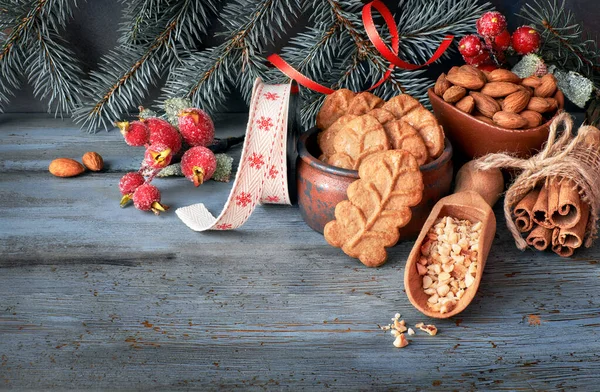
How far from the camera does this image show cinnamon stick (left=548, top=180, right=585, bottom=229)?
0.94 m

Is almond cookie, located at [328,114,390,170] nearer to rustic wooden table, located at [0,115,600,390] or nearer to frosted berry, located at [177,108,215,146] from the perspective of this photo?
rustic wooden table, located at [0,115,600,390]

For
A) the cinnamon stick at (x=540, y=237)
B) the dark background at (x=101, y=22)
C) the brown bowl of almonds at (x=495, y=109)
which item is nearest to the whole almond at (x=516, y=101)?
the brown bowl of almonds at (x=495, y=109)

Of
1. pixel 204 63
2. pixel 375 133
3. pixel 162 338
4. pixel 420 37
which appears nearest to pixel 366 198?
pixel 375 133

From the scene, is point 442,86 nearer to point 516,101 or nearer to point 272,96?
point 516,101

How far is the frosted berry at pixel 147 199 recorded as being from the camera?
1.11 m

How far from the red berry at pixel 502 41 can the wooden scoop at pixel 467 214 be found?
0.27m

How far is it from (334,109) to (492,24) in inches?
14.1

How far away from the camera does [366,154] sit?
0.99m

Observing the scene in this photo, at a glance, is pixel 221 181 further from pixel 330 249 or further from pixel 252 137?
pixel 330 249

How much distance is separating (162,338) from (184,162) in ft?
1.50

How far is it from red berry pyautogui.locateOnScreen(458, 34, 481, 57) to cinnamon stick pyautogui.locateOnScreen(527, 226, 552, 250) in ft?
1.29

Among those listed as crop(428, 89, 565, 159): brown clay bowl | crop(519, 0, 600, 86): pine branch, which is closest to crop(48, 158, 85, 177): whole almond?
crop(428, 89, 565, 159): brown clay bowl

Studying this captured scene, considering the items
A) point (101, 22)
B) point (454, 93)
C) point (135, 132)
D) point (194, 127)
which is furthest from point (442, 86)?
point (101, 22)

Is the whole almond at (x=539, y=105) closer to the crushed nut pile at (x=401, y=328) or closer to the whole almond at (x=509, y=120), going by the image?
the whole almond at (x=509, y=120)
